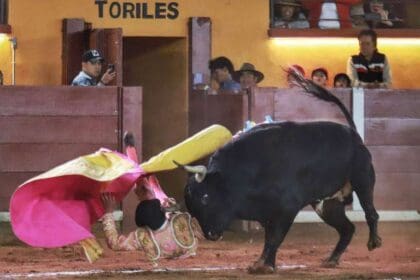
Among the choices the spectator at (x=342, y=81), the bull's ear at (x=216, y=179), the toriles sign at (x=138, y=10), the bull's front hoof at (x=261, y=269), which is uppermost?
the toriles sign at (x=138, y=10)

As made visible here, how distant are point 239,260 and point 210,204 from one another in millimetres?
1306

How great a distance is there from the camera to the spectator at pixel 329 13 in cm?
1276

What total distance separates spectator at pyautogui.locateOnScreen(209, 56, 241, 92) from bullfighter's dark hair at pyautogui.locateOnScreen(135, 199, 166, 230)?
157 inches

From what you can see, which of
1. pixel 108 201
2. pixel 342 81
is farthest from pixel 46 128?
pixel 108 201

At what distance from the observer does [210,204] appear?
303 inches

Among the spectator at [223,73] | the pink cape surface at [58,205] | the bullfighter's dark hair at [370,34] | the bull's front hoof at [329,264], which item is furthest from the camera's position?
the bullfighter's dark hair at [370,34]

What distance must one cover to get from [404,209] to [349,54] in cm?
231

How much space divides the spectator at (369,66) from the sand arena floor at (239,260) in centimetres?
151

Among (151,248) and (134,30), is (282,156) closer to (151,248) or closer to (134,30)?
(151,248)

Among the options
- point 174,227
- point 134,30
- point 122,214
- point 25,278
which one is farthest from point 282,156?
point 134,30

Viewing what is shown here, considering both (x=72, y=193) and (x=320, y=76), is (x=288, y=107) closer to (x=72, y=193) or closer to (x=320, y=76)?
(x=320, y=76)

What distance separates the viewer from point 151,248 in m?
7.66

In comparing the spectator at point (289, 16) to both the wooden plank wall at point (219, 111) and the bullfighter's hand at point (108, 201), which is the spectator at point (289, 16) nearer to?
the wooden plank wall at point (219, 111)

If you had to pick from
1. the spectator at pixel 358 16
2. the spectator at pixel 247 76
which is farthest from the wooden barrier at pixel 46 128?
the spectator at pixel 358 16
